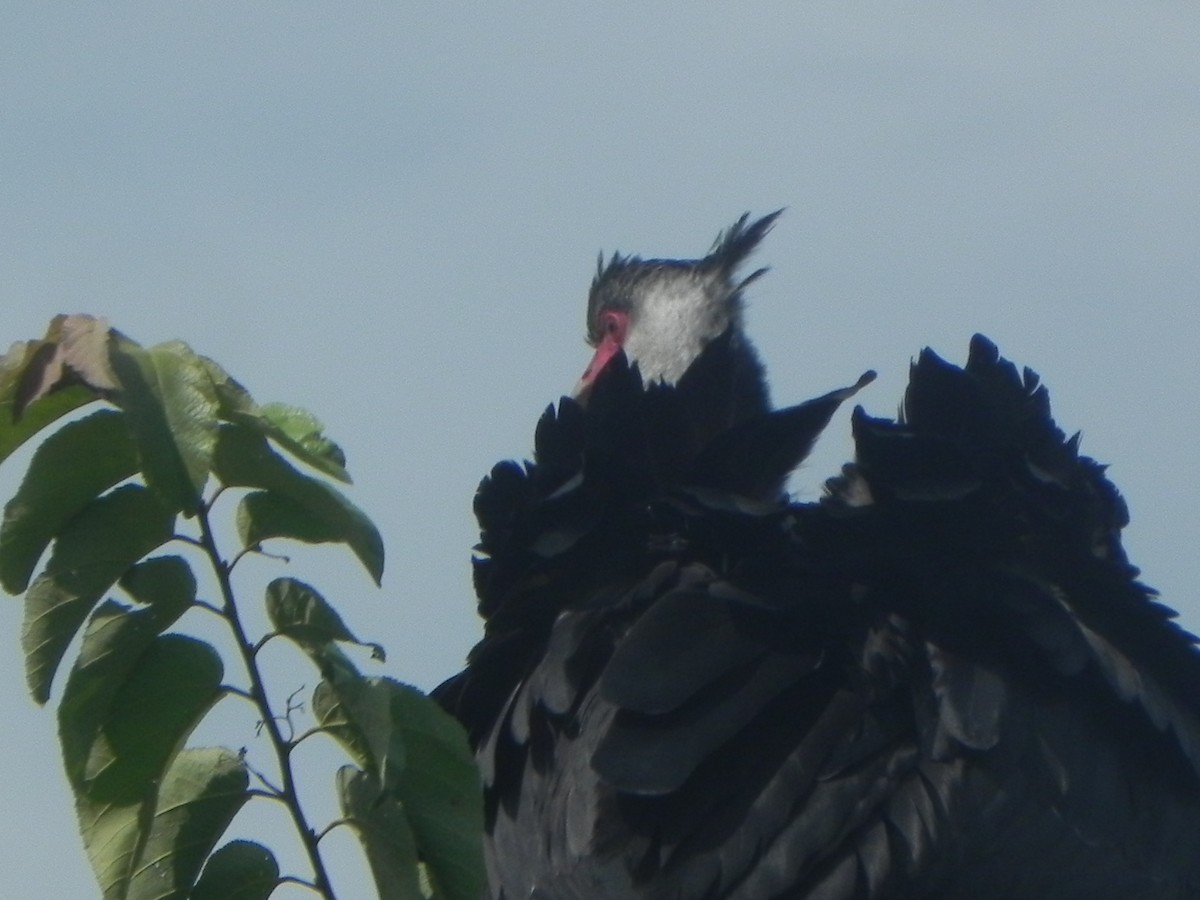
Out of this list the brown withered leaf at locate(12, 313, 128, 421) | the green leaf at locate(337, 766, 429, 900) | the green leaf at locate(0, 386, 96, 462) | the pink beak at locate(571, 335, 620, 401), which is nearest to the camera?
the brown withered leaf at locate(12, 313, 128, 421)

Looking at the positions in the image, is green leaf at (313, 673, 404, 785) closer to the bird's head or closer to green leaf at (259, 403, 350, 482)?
green leaf at (259, 403, 350, 482)

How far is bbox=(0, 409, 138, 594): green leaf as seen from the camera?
76.0 inches

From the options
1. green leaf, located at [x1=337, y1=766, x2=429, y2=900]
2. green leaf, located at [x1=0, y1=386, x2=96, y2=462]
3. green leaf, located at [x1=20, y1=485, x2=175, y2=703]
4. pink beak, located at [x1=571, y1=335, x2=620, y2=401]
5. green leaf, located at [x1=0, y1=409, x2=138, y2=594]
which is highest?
pink beak, located at [x1=571, y1=335, x2=620, y2=401]

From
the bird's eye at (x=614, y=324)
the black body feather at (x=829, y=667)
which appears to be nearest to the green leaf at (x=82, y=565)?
the black body feather at (x=829, y=667)

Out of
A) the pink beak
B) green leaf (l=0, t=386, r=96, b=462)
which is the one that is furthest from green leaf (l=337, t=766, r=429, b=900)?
the pink beak

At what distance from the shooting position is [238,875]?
6.96ft

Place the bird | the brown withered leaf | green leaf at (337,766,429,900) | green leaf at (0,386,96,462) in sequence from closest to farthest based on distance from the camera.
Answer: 1. the brown withered leaf
2. green leaf at (0,386,96,462)
3. green leaf at (337,766,429,900)
4. the bird

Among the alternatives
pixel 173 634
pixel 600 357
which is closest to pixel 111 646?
pixel 173 634

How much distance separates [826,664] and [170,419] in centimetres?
176

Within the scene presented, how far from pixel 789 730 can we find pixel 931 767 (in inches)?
10.2

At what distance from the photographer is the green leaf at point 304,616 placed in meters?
2.01

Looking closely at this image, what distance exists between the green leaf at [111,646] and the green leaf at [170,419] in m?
0.14

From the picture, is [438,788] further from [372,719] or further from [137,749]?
[137,749]

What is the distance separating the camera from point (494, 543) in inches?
147
